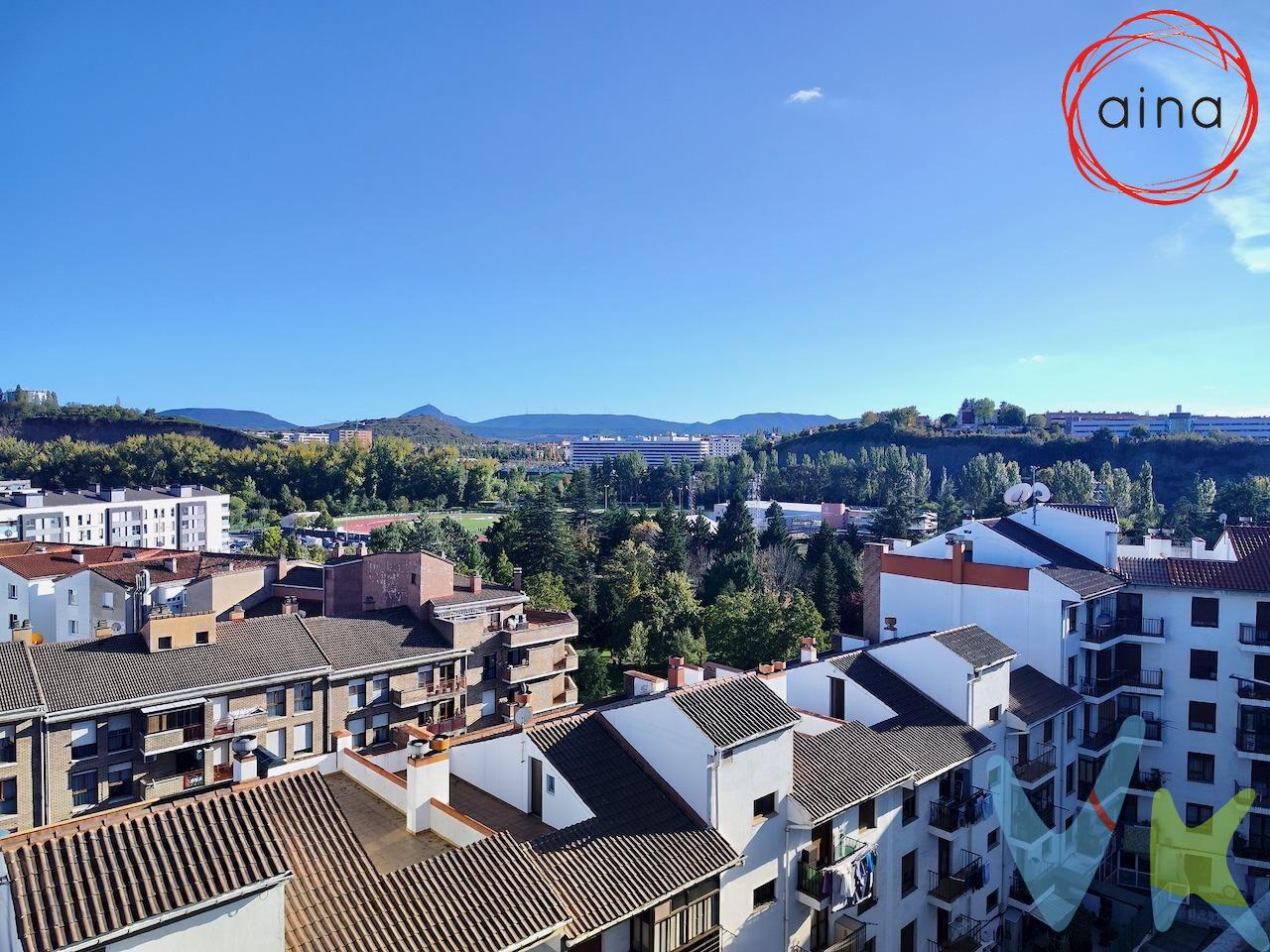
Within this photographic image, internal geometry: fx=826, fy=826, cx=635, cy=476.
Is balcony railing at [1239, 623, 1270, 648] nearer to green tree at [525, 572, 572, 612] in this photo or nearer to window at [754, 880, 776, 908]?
window at [754, 880, 776, 908]

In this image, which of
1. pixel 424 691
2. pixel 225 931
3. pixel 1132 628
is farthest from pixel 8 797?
pixel 1132 628

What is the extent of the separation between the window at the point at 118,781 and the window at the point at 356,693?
540cm

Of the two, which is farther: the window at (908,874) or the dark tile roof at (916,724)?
the dark tile roof at (916,724)

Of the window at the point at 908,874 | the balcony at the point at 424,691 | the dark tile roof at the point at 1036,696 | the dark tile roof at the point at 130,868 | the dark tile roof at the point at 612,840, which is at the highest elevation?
Answer: the dark tile roof at the point at 130,868

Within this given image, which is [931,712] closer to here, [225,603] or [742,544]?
[225,603]

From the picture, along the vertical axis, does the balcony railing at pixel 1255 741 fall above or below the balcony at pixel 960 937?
above

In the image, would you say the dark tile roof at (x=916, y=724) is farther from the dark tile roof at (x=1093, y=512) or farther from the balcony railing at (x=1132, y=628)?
the dark tile roof at (x=1093, y=512)

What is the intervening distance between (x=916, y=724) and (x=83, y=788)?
1866cm

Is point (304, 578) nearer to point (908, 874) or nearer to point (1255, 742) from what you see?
point (908, 874)

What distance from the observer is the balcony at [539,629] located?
89.1 feet

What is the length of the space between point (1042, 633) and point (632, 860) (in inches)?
570

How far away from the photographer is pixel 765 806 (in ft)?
40.7

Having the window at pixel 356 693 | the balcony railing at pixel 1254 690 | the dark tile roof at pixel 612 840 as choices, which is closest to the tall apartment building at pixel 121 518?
the window at pixel 356 693

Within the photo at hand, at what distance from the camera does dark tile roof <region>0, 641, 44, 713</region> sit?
18016mm
